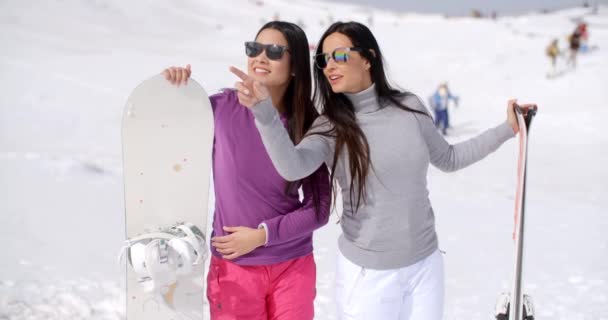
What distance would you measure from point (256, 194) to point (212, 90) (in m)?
11.3

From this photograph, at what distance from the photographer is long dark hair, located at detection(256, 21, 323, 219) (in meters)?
2.01

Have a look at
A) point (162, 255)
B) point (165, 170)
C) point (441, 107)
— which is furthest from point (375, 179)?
point (441, 107)

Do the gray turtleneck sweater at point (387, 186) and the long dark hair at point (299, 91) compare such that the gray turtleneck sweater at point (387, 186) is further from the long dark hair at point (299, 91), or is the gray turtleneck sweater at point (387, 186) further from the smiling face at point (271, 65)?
the smiling face at point (271, 65)

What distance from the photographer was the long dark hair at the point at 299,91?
201cm

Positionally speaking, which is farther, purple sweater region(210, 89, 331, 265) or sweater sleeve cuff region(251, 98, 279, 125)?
purple sweater region(210, 89, 331, 265)

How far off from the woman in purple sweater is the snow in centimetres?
176

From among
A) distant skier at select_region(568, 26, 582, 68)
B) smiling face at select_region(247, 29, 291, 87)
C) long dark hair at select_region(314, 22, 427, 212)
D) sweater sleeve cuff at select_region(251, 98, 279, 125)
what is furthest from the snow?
sweater sleeve cuff at select_region(251, 98, 279, 125)

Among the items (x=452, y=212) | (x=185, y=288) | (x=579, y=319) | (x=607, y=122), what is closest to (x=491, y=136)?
(x=185, y=288)

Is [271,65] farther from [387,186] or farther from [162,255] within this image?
[162,255]

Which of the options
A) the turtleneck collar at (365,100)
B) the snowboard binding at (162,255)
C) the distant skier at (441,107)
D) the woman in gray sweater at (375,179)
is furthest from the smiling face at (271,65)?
the distant skier at (441,107)

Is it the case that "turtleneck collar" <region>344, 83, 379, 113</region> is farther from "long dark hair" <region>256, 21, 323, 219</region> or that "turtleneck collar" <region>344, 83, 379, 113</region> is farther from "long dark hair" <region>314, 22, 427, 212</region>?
"long dark hair" <region>256, 21, 323, 219</region>

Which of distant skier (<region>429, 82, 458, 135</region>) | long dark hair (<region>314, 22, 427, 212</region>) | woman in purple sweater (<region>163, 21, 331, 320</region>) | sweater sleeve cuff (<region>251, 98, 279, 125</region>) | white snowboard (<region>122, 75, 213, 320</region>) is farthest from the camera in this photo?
distant skier (<region>429, 82, 458, 135</region>)

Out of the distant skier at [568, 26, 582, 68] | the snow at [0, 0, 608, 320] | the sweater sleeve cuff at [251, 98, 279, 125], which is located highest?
the distant skier at [568, 26, 582, 68]

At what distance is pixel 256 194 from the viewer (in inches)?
78.8
